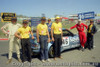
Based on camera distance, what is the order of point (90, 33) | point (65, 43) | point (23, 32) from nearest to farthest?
point (23, 32) < point (65, 43) < point (90, 33)

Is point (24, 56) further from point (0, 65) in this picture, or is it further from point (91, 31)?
point (91, 31)

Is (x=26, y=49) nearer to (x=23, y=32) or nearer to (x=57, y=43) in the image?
(x=23, y=32)

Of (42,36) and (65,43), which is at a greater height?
(42,36)

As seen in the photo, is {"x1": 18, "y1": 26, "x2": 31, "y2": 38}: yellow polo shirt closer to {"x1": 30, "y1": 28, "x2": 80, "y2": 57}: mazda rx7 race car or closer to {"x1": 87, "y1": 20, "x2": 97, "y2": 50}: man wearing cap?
{"x1": 30, "y1": 28, "x2": 80, "y2": 57}: mazda rx7 race car

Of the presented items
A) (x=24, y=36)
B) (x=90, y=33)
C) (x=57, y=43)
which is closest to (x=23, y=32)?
(x=24, y=36)

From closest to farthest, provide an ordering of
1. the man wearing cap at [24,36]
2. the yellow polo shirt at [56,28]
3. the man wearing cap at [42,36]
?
the man wearing cap at [24,36] → the man wearing cap at [42,36] → the yellow polo shirt at [56,28]

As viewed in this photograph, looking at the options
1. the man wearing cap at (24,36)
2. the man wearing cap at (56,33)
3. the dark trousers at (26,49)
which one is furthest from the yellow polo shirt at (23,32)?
the man wearing cap at (56,33)

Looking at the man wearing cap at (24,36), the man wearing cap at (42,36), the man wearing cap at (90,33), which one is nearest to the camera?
the man wearing cap at (24,36)

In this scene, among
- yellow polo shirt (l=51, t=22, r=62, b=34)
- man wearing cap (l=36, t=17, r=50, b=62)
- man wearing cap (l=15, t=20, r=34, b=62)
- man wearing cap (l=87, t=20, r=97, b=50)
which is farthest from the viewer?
man wearing cap (l=87, t=20, r=97, b=50)

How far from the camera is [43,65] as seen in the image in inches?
187

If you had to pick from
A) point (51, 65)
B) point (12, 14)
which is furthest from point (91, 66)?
point (12, 14)

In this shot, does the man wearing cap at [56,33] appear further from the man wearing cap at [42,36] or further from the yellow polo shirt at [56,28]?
the man wearing cap at [42,36]

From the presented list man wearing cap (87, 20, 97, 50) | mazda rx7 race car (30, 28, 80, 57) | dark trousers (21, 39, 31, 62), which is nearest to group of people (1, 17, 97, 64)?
dark trousers (21, 39, 31, 62)

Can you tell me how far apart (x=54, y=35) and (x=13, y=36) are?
1.89m
